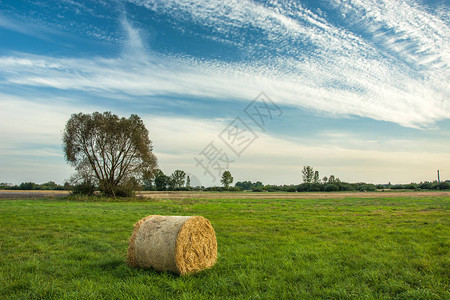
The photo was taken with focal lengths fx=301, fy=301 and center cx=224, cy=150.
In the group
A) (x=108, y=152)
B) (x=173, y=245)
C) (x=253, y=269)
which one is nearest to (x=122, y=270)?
(x=173, y=245)

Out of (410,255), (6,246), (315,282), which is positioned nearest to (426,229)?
(410,255)

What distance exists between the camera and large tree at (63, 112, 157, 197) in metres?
40.9

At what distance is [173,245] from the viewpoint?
727 cm

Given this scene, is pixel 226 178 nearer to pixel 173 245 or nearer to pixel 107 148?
pixel 107 148

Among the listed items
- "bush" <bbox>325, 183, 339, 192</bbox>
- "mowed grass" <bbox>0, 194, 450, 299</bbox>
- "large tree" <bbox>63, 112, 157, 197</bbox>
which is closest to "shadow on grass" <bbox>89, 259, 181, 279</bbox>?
"mowed grass" <bbox>0, 194, 450, 299</bbox>

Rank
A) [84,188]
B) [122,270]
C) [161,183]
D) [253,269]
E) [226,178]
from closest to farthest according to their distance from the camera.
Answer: [253,269], [122,270], [84,188], [161,183], [226,178]

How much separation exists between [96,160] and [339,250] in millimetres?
38175

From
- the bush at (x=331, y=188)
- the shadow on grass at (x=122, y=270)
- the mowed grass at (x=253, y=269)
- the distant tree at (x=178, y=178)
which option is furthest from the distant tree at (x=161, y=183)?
the shadow on grass at (x=122, y=270)

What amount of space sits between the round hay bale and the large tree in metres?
35.1

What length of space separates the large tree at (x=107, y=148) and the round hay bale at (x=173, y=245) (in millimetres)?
35085

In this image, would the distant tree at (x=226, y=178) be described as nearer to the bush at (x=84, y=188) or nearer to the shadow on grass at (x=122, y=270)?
the bush at (x=84, y=188)

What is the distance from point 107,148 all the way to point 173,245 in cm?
3730

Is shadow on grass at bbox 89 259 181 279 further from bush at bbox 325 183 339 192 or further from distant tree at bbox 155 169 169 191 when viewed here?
bush at bbox 325 183 339 192

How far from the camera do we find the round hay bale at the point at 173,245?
23.8ft
